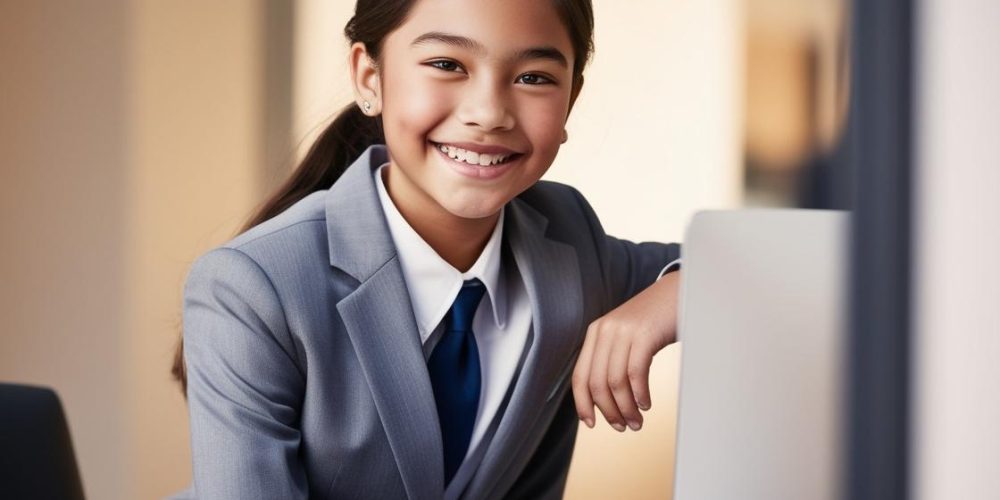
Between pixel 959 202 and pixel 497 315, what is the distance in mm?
848

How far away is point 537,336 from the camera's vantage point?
109cm

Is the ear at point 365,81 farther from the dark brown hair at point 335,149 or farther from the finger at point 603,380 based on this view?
the finger at point 603,380

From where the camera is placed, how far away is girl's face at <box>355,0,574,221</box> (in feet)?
3.29

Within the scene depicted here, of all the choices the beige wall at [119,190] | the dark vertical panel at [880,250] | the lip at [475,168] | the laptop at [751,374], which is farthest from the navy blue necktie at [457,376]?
the beige wall at [119,190]

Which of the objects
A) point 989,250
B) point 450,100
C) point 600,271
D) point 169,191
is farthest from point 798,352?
point 169,191

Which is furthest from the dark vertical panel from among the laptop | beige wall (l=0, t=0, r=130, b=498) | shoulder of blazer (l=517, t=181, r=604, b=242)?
beige wall (l=0, t=0, r=130, b=498)

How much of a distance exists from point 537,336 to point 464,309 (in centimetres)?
7

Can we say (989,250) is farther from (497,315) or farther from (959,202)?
(497,315)

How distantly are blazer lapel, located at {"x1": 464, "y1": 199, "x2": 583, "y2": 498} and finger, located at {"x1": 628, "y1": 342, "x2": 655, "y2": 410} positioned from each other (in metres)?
0.14

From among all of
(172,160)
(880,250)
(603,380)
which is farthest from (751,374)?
(172,160)

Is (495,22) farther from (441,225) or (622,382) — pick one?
(622,382)

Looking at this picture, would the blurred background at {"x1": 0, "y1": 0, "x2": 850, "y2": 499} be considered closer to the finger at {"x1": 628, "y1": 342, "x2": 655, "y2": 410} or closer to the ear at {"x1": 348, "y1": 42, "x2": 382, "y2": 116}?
the ear at {"x1": 348, "y1": 42, "x2": 382, "y2": 116}

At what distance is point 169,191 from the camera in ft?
8.29

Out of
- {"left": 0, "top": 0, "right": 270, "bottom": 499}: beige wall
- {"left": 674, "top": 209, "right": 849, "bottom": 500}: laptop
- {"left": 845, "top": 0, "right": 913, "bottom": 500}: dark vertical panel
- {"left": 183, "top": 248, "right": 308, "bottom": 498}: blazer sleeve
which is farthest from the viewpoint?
{"left": 0, "top": 0, "right": 270, "bottom": 499}: beige wall
